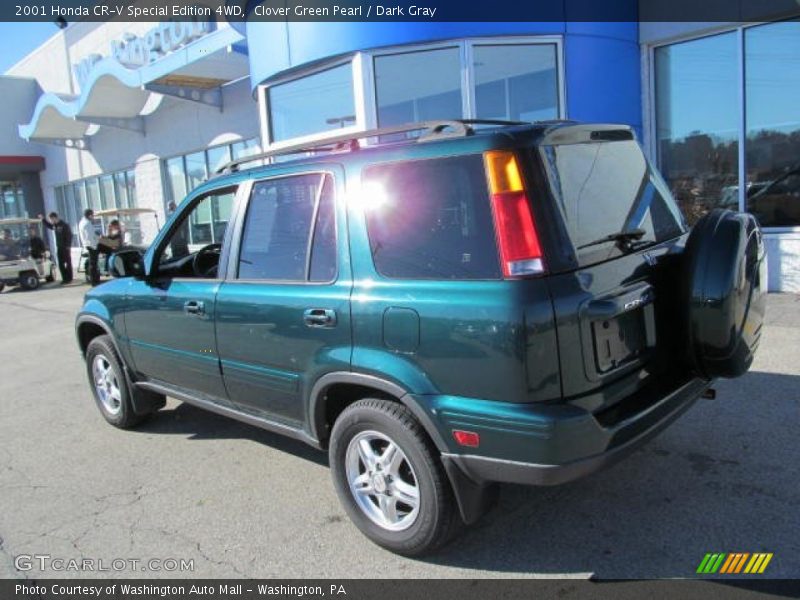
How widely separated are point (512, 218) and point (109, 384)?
3736 millimetres

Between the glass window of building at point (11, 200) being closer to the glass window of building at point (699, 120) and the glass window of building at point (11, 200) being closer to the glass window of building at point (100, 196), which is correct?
the glass window of building at point (100, 196)

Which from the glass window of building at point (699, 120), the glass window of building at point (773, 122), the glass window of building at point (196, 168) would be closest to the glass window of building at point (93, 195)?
the glass window of building at point (196, 168)

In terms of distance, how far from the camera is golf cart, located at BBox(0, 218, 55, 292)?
16297 mm

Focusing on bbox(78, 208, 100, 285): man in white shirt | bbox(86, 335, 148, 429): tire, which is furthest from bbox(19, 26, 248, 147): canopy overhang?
bbox(86, 335, 148, 429): tire

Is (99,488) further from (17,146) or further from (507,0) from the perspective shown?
(17,146)

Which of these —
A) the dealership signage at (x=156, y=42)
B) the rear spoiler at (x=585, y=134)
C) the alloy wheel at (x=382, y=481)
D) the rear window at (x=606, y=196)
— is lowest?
the alloy wheel at (x=382, y=481)

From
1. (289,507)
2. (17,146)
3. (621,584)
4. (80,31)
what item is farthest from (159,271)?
(17,146)

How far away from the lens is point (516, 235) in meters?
2.51

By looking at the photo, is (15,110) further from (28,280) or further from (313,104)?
(313,104)

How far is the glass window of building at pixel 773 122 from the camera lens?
25.4 feet

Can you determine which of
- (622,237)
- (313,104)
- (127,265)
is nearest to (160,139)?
(313,104)

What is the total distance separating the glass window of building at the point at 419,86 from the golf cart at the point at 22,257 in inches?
473

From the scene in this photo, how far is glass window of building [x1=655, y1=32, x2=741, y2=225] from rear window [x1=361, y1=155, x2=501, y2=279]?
669 centimetres

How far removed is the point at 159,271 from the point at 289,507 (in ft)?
6.47
